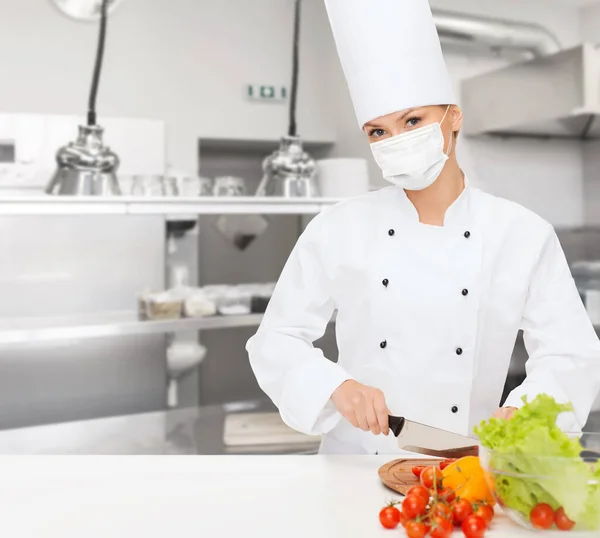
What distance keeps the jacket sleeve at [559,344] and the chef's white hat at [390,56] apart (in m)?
0.41

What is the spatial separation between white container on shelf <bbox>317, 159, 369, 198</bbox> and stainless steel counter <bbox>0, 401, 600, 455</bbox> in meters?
1.00

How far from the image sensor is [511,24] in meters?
3.12

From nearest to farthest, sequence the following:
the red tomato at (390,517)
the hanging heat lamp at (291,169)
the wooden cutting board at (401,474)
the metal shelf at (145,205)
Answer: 1. the red tomato at (390,517)
2. the wooden cutting board at (401,474)
3. the metal shelf at (145,205)
4. the hanging heat lamp at (291,169)

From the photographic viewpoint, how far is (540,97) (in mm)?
2900

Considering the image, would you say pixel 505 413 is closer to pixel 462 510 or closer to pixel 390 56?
pixel 462 510

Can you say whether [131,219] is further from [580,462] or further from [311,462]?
[580,462]

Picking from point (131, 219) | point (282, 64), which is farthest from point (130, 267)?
point (282, 64)

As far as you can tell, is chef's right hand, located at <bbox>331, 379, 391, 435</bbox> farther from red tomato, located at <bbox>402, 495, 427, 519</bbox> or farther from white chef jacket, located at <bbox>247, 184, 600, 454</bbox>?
red tomato, located at <bbox>402, 495, 427, 519</bbox>

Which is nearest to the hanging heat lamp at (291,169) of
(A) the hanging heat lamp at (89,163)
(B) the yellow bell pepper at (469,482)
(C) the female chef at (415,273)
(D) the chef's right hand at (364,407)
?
(A) the hanging heat lamp at (89,163)

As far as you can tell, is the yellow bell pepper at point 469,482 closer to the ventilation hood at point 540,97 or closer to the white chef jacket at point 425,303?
the white chef jacket at point 425,303

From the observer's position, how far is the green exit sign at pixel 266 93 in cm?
333

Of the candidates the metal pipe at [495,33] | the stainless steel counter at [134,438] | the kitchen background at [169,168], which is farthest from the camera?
the metal pipe at [495,33]

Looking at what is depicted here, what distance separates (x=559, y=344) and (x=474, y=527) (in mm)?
563

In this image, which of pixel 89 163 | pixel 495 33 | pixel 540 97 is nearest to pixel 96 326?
pixel 89 163
